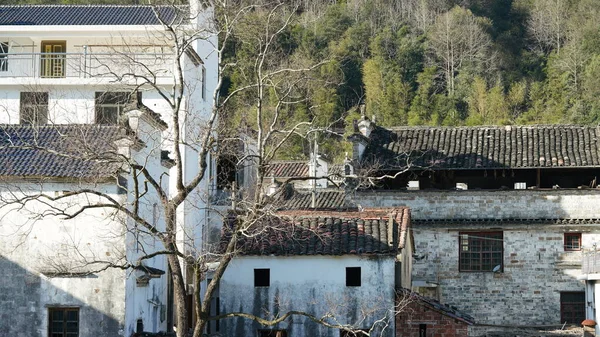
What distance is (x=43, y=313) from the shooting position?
96.5ft

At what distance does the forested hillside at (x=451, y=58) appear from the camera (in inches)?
3076

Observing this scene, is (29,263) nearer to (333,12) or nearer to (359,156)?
(359,156)

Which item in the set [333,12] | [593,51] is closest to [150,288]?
[593,51]

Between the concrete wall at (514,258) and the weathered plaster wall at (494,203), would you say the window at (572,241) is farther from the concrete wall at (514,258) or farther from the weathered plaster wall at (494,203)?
the weathered plaster wall at (494,203)

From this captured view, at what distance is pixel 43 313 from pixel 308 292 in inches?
270

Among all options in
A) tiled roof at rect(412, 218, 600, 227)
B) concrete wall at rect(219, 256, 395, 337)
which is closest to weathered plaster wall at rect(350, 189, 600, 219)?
tiled roof at rect(412, 218, 600, 227)

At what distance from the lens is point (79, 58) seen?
42.2 m

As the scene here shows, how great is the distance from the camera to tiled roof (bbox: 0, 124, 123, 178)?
29.2 metres

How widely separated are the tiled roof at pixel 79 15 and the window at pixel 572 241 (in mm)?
15817

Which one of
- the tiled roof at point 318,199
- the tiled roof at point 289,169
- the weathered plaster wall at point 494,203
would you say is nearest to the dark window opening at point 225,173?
the tiled roof at point 318,199

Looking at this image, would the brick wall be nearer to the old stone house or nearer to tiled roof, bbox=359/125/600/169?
the old stone house

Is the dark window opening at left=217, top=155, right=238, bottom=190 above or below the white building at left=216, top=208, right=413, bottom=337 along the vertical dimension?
above

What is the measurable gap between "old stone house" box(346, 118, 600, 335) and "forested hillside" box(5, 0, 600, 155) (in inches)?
1029

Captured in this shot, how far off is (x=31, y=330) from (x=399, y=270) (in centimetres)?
992
